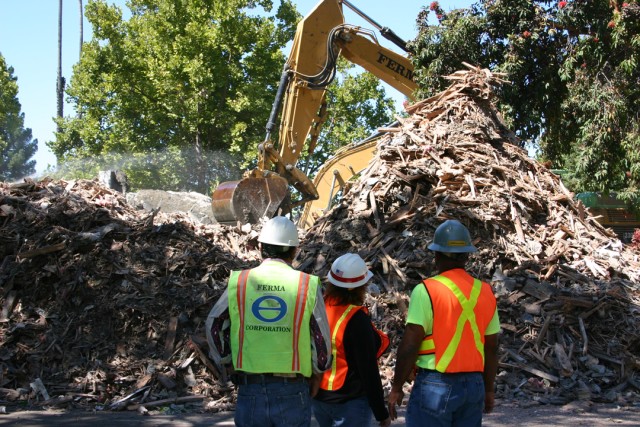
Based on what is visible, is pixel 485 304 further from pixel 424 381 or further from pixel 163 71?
pixel 163 71

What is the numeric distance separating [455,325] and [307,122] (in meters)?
11.3

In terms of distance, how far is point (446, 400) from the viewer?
3.55 m

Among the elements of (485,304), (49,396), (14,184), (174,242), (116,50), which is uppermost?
(116,50)

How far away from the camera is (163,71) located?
2995 cm

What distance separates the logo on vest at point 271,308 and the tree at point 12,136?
37896 millimetres

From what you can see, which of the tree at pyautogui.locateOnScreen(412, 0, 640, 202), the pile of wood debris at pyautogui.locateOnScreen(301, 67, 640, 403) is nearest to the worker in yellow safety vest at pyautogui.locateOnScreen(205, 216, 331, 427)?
the pile of wood debris at pyautogui.locateOnScreen(301, 67, 640, 403)

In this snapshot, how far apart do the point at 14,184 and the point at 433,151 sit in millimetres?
6122

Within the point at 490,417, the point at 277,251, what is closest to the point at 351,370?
the point at 277,251

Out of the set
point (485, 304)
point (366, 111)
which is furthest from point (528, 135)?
point (366, 111)

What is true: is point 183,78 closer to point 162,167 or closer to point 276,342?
point 162,167

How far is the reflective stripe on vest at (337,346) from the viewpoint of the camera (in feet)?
12.1

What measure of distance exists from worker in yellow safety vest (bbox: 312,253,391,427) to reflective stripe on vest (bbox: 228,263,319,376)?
0.29 m

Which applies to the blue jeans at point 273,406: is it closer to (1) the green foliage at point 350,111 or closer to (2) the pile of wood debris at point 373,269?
(2) the pile of wood debris at point 373,269

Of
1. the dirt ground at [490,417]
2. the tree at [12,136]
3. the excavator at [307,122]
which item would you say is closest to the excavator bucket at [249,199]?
the excavator at [307,122]
